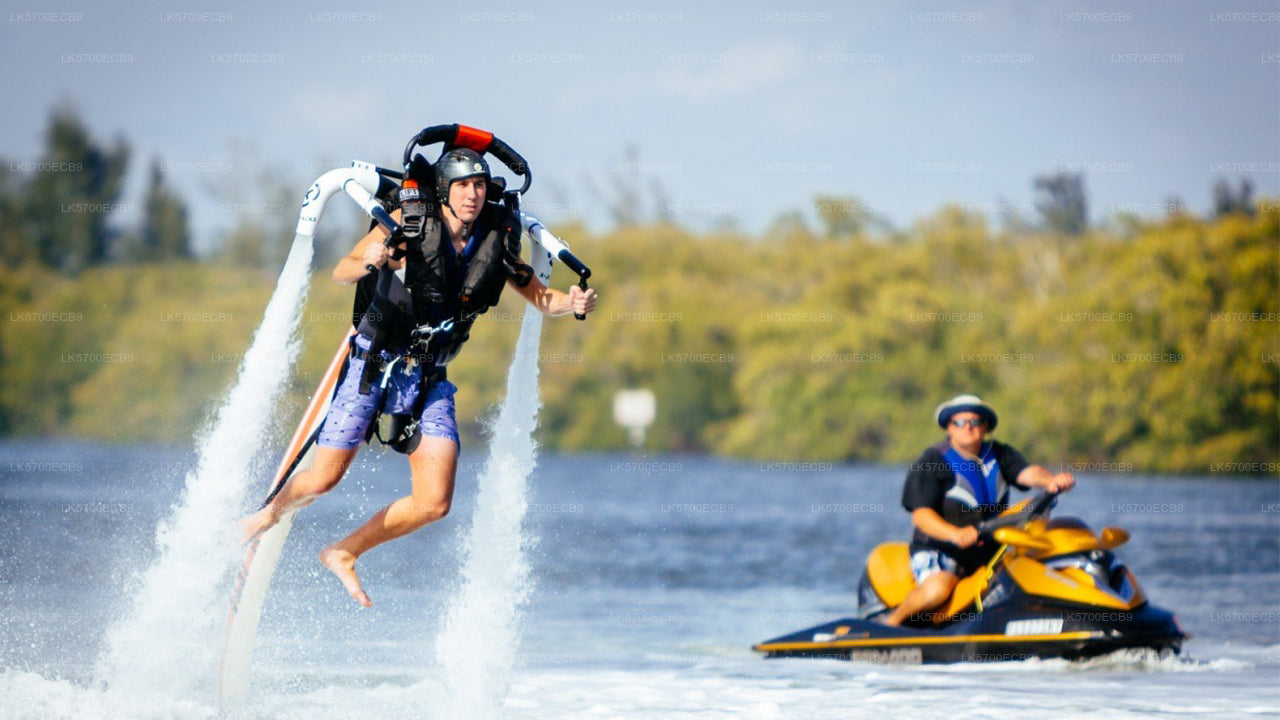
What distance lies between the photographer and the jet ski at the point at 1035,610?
8898mm

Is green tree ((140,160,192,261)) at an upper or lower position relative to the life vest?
upper

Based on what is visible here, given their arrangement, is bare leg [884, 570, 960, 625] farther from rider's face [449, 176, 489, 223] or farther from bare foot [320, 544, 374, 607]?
rider's face [449, 176, 489, 223]

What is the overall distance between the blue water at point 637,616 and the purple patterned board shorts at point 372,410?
1.20 metres

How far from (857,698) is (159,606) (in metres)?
3.36

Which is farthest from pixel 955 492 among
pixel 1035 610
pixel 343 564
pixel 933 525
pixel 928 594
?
pixel 343 564

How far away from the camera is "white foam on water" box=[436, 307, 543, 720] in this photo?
23.1 feet

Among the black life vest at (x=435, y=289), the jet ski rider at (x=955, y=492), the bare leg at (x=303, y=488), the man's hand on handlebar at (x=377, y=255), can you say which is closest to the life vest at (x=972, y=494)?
the jet ski rider at (x=955, y=492)

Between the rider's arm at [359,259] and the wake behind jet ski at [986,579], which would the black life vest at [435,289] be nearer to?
the rider's arm at [359,259]

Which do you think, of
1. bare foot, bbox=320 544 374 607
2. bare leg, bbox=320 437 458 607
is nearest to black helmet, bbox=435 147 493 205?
bare leg, bbox=320 437 458 607

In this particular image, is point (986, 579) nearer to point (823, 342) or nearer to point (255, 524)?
point (255, 524)

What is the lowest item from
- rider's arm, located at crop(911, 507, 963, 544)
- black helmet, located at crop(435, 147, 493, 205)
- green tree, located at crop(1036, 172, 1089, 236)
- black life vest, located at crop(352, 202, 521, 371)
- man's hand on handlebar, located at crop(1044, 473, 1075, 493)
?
rider's arm, located at crop(911, 507, 963, 544)

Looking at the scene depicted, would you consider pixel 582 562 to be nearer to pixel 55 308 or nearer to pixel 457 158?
pixel 457 158

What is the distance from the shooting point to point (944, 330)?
42906mm

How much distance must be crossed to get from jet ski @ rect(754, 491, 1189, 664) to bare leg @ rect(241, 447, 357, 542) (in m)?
3.85
